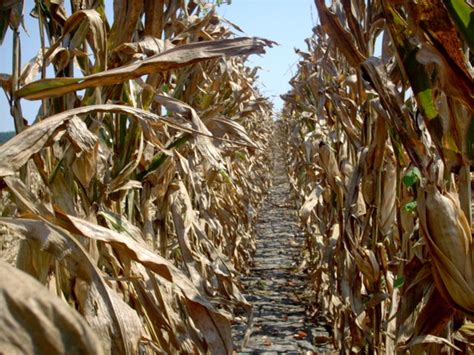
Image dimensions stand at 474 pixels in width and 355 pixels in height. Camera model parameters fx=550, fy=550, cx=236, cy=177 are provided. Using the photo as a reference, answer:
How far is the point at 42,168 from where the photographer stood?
120cm

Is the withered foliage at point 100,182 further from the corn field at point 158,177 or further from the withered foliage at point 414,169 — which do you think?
the withered foliage at point 414,169

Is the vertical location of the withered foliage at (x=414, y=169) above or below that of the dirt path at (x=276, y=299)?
above

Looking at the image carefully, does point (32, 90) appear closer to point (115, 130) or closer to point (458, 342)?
point (115, 130)

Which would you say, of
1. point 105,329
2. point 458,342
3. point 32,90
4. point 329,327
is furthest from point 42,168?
point 329,327

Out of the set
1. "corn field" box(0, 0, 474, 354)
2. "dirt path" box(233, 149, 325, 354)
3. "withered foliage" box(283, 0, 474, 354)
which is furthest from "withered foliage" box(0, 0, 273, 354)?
"dirt path" box(233, 149, 325, 354)

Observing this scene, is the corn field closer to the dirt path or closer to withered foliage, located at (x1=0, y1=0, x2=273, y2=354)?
withered foliage, located at (x1=0, y1=0, x2=273, y2=354)

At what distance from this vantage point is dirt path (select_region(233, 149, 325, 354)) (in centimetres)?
344

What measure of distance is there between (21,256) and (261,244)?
608 centimetres

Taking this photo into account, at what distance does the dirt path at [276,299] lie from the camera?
3438 millimetres

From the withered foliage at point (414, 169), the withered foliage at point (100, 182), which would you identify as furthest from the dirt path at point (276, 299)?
the withered foliage at point (100, 182)

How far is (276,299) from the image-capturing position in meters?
4.52

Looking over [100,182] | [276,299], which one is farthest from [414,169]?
[276,299]

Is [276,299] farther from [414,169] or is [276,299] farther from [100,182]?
[100,182]

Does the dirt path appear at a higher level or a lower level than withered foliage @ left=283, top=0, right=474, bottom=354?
lower
